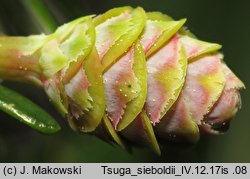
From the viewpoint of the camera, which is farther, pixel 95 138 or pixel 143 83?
pixel 95 138

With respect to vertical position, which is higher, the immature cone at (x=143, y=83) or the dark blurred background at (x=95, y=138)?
the immature cone at (x=143, y=83)

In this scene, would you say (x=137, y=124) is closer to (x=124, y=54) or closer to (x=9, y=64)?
(x=124, y=54)

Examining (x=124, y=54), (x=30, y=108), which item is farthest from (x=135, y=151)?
(x=124, y=54)

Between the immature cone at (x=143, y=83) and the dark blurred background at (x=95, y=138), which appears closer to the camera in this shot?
the immature cone at (x=143, y=83)

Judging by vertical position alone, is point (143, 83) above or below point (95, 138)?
above

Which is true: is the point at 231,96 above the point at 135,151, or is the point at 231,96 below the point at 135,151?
above
